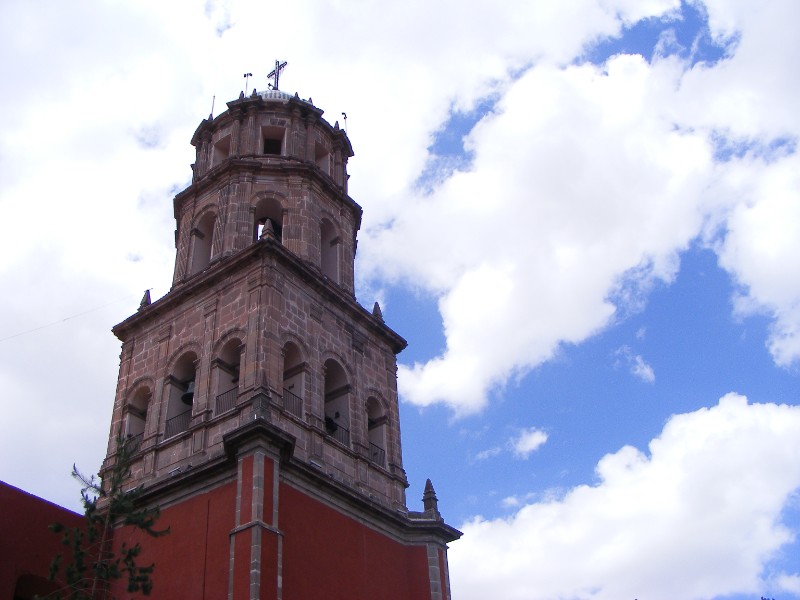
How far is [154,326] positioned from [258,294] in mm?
3450

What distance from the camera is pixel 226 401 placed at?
19.2m

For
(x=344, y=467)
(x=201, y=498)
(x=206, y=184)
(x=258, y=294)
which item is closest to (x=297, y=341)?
(x=258, y=294)

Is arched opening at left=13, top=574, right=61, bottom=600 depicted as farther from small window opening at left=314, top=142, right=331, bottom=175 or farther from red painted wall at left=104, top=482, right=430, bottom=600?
small window opening at left=314, top=142, right=331, bottom=175

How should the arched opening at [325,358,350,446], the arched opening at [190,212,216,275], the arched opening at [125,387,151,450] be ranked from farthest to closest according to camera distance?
the arched opening at [190,212,216,275]
the arched opening at [125,387,151,450]
the arched opening at [325,358,350,446]

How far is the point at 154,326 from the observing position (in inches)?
872

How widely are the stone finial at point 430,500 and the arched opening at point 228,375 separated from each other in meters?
5.09

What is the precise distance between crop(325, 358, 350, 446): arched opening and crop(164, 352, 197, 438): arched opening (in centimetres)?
299

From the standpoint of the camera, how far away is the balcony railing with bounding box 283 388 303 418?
19.2 meters

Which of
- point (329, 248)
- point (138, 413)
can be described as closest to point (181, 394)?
point (138, 413)

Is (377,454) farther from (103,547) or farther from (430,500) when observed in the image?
(103,547)

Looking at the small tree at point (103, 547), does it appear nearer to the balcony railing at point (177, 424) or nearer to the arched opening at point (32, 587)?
the arched opening at point (32, 587)

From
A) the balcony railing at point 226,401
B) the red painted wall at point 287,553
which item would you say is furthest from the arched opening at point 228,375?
the red painted wall at point 287,553

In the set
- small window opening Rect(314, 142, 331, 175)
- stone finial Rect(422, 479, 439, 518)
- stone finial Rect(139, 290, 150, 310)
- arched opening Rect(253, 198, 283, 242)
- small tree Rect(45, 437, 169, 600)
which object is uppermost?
small window opening Rect(314, 142, 331, 175)

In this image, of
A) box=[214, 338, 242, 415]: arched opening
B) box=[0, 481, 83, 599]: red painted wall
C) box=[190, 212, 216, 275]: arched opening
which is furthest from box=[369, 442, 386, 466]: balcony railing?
box=[0, 481, 83, 599]: red painted wall
